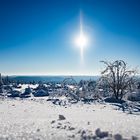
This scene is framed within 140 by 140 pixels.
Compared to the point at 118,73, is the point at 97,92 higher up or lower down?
lower down

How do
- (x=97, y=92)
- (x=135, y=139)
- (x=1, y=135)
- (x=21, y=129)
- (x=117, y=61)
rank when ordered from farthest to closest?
(x=97, y=92)
(x=117, y=61)
(x=21, y=129)
(x=1, y=135)
(x=135, y=139)

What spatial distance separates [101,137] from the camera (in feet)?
25.8

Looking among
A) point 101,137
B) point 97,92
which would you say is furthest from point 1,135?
point 97,92

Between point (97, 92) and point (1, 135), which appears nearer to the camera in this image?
point (1, 135)

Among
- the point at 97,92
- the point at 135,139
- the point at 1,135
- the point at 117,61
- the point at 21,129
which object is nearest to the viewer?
the point at 135,139

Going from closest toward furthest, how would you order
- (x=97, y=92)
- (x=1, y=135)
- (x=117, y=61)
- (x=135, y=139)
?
(x=135, y=139)
(x=1, y=135)
(x=117, y=61)
(x=97, y=92)

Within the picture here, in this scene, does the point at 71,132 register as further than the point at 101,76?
No

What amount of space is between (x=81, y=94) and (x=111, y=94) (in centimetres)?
363

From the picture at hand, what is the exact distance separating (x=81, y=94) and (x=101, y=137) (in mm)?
24370

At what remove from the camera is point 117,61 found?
3094cm

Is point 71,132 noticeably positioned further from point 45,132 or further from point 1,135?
point 1,135

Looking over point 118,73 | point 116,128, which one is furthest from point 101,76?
point 116,128

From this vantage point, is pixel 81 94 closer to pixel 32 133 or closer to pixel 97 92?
→ pixel 97 92

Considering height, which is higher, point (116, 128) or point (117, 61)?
point (117, 61)
